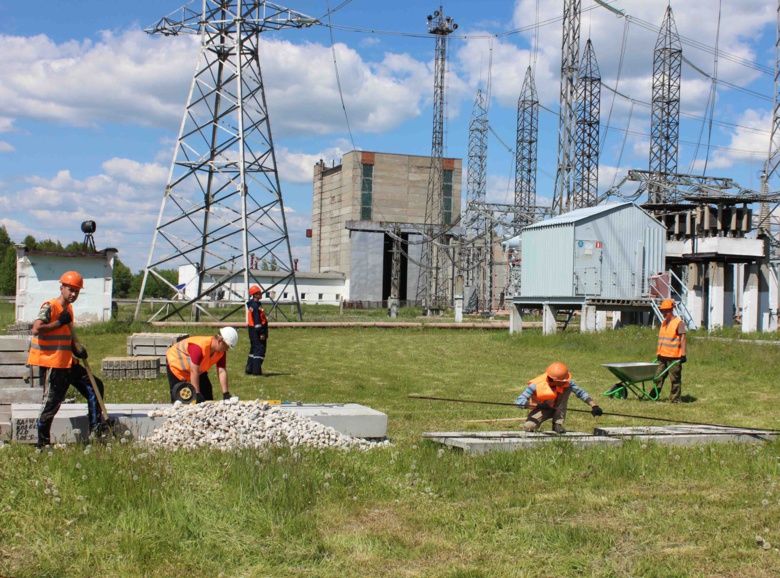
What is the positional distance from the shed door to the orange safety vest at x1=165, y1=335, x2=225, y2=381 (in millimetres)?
22428

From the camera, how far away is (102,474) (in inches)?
276

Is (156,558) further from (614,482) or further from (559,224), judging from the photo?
(559,224)

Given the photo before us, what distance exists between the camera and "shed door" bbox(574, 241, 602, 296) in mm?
31453

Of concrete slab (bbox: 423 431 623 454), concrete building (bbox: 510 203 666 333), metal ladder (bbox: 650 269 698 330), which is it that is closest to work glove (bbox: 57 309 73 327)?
concrete slab (bbox: 423 431 623 454)

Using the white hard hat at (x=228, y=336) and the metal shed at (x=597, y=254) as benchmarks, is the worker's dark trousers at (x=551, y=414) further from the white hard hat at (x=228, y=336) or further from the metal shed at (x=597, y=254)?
the metal shed at (x=597, y=254)

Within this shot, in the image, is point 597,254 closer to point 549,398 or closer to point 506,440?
point 549,398

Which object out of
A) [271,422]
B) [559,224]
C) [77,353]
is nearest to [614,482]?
[271,422]

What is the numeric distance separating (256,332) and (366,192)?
76.8 m

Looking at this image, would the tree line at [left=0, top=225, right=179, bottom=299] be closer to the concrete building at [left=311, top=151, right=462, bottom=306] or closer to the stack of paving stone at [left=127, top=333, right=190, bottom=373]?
the concrete building at [left=311, top=151, right=462, bottom=306]

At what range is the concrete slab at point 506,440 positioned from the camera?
894cm

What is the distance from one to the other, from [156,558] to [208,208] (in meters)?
27.4

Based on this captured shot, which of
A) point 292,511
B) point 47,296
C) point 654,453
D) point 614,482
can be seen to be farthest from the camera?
point 47,296

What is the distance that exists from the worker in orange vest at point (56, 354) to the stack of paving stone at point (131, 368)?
8129 mm

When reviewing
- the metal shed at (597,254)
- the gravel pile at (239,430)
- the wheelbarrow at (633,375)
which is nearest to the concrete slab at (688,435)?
the gravel pile at (239,430)
